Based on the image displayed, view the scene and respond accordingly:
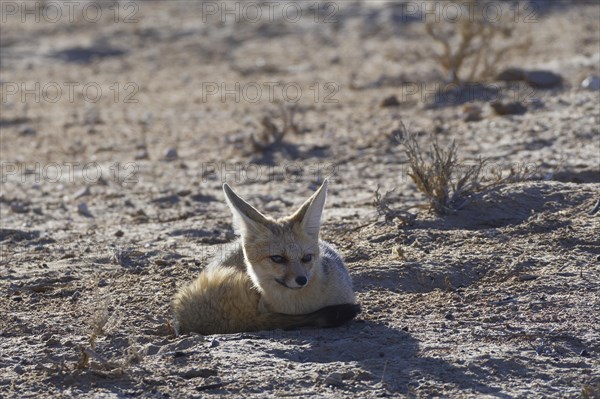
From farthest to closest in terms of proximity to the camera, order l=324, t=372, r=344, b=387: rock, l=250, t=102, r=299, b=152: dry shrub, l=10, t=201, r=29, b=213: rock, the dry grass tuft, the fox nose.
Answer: l=250, t=102, r=299, b=152: dry shrub → l=10, t=201, r=29, b=213: rock → the dry grass tuft → the fox nose → l=324, t=372, r=344, b=387: rock

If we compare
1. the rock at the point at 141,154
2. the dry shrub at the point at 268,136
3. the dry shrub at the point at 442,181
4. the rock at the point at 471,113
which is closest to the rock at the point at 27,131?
the rock at the point at 141,154

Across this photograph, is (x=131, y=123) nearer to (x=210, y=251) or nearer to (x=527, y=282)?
(x=210, y=251)

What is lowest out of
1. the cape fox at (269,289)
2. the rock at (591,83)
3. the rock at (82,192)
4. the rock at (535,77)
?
the cape fox at (269,289)

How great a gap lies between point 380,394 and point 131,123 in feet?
31.5

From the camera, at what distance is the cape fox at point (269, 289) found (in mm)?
5566

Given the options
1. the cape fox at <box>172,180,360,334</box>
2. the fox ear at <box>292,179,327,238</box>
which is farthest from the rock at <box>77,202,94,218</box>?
the fox ear at <box>292,179,327,238</box>

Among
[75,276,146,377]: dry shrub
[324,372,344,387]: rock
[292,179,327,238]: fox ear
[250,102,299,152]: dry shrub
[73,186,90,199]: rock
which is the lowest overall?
[324,372,344,387]: rock

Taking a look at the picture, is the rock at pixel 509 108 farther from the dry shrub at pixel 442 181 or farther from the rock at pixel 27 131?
the rock at pixel 27 131

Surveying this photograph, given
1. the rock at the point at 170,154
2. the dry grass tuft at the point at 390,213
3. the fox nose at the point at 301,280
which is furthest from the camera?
the rock at the point at 170,154

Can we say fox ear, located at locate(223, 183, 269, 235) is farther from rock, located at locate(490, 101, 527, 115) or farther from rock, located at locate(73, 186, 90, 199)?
rock, located at locate(490, 101, 527, 115)

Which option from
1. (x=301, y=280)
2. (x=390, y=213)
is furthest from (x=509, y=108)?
(x=301, y=280)

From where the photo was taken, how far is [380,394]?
4566 millimetres

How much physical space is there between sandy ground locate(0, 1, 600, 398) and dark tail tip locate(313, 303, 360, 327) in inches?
4.3

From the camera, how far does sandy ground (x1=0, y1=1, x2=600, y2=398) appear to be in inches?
193
